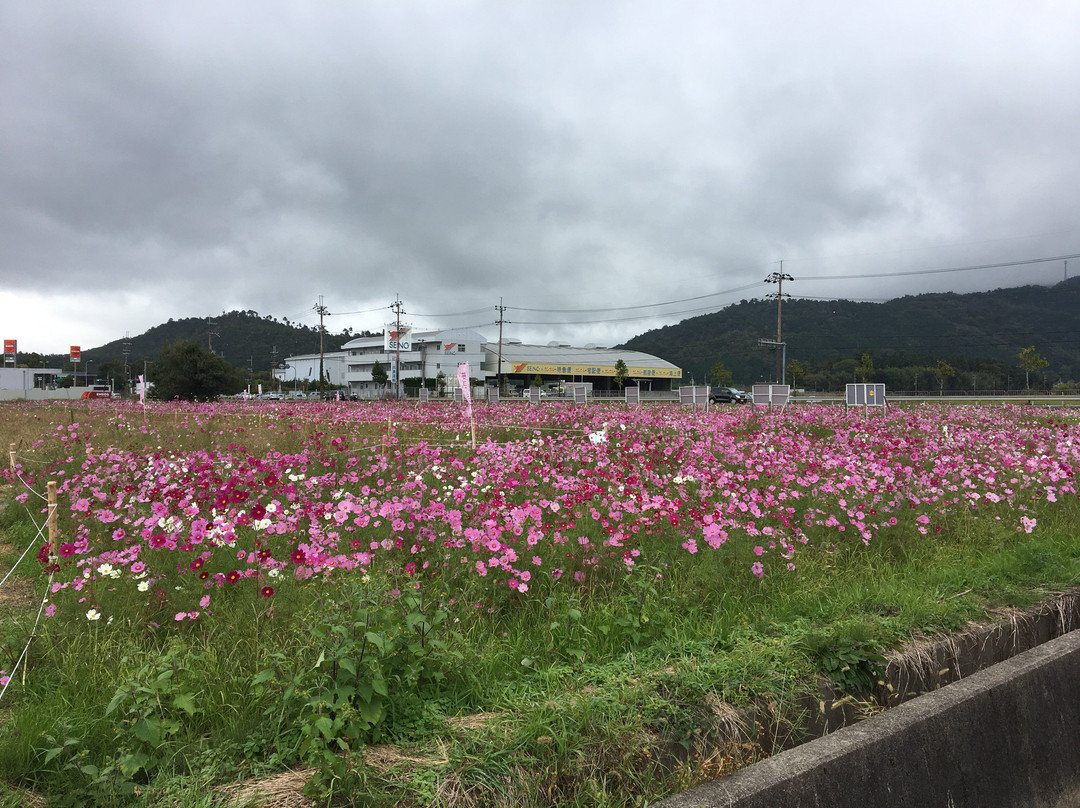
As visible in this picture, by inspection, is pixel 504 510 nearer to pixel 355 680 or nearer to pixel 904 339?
pixel 355 680

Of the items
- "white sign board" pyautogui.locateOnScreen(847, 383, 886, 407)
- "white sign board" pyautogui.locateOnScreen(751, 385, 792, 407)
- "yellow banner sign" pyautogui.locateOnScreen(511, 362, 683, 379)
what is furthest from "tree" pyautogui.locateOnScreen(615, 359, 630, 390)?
"white sign board" pyautogui.locateOnScreen(847, 383, 886, 407)

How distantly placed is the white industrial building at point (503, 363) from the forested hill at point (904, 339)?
9749mm

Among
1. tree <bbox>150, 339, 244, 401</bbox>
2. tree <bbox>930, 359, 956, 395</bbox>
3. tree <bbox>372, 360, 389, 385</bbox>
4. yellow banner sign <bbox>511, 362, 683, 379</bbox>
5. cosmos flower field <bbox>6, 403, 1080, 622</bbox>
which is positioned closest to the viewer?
cosmos flower field <bbox>6, 403, 1080, 622</bbox>

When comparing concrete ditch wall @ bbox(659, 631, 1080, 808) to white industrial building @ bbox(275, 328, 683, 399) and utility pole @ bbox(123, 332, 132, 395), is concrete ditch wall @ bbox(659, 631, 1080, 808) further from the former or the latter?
utility pole @ bbox(123, 332, 132, 395)

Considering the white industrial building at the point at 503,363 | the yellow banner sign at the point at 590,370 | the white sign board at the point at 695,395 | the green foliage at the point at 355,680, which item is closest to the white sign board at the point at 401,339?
the white industrial building at the point at 503,363

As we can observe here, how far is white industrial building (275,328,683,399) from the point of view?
74.4 meters

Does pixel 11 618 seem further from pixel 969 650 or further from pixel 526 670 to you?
pixel 969 650

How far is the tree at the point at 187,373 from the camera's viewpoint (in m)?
38.3

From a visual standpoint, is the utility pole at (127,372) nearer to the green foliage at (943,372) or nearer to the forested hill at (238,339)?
the forested hill at (238,339)

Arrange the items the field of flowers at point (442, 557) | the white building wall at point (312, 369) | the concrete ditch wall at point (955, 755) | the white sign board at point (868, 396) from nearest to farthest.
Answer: the concrete ditch wall at point (955, 755) < the field of flowers at point (442, 557) < the white sign board at point (868, 396) < the white building wall at point (312, 369)

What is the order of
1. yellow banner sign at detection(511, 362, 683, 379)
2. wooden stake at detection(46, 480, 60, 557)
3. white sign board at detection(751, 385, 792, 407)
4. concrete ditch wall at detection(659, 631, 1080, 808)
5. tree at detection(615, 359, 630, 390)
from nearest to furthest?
concrete ditch wall at detection(659, 631, 1080, 808) < wooden stake at detection(46, 480, 60, 557) < white sign board at detection(751, 385, 792, 407) < tree at detection(615, 359, 630, 390) < yellow banner sign at detection(511, 362, 683, 379)

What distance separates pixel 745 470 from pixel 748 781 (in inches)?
148

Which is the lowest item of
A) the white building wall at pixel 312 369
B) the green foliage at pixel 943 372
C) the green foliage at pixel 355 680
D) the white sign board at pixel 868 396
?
the green foliage at pixel 355 680

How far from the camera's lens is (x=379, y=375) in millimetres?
74125
